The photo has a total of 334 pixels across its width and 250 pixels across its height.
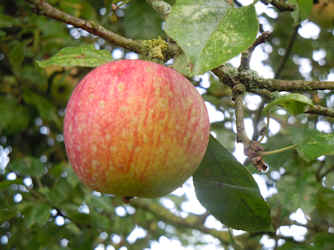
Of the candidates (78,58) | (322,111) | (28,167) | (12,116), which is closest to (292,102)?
(322,111)

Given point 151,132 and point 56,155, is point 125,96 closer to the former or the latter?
point 151,132

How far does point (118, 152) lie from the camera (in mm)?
885

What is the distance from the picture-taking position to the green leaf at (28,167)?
172 centimetres

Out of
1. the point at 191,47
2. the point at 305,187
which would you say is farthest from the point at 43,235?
the point at 191,47

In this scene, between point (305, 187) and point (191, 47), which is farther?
point (305, 187)

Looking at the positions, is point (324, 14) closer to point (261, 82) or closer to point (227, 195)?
point (261, 82)

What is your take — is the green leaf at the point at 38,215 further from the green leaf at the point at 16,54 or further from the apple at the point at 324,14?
the apple at the point at 324,14

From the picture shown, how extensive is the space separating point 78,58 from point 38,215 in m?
0.80

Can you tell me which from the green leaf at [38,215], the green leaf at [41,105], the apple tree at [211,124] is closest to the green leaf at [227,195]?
the apple tree at [211,124]

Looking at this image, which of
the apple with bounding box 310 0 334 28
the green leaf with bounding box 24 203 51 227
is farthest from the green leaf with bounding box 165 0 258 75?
the apple with bounding box 310 0 334 28

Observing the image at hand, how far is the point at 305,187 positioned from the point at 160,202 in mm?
1166

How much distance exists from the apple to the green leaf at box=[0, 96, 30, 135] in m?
1.76

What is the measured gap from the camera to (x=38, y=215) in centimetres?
159

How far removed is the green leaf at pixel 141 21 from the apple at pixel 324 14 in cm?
117
